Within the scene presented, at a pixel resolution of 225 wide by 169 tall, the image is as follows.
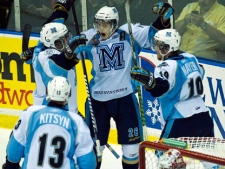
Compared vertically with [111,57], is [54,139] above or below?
below

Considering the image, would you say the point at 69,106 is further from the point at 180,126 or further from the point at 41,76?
the point at 180,126

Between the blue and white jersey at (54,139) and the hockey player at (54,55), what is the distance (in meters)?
1.14

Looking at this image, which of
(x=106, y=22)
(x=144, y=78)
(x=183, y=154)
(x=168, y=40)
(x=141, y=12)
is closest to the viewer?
(x=183, y=154)

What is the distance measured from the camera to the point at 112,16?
702 centimetres

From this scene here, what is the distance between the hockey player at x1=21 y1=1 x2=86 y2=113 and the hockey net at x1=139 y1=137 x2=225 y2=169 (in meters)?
1.36

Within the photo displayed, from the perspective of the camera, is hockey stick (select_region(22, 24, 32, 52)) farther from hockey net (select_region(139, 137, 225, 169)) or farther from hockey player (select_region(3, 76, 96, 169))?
hockey net (select_region(139, 137, 225, 169))

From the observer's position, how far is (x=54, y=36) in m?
6.87

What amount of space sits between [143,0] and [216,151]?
129 inches

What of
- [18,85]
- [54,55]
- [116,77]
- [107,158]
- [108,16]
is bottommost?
[107,158]

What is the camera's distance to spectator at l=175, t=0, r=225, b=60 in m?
7.94

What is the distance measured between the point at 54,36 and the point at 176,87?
1.12 meters

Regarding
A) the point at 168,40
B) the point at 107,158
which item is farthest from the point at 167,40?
the point at 107,158

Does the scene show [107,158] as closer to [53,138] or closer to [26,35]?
[26,35]

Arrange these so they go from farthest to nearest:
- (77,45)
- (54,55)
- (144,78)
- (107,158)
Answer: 1. (107,158)
2. (77,45)
3. (54,55)
4. (144,78)
